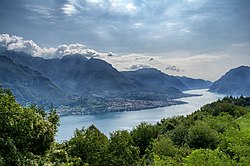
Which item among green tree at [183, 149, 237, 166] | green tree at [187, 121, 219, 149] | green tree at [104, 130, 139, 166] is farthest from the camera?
green tree at [187, 121, 219, 149]

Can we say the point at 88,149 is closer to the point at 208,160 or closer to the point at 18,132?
the point at 208,160

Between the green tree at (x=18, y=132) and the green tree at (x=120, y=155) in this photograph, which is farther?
the green tree at (x=120, y=155)

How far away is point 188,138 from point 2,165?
40504mm

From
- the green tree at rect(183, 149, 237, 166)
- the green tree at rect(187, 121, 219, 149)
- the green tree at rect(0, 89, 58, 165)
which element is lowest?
the green tree at rect(187, 121, 219, 149)

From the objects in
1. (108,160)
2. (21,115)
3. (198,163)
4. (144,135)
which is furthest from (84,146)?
(144,135)

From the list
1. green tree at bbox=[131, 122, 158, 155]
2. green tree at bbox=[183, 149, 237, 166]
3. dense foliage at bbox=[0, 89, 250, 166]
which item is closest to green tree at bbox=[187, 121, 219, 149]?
dense foliage at bbox=[0, 89, 250, 166]

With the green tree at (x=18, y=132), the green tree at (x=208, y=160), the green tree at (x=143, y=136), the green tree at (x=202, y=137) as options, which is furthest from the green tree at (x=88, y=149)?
the green tree at (x=143, y=136)

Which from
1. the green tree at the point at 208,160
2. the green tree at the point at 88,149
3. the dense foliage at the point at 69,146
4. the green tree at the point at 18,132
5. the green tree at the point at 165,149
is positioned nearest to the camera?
the green tree at the point at 18,132

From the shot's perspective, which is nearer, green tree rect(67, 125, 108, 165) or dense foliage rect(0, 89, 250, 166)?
dense foliage rect(0, 89, 250, 166)

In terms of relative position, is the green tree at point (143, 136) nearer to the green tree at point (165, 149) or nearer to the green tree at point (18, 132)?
the green tree at point (165, 149)

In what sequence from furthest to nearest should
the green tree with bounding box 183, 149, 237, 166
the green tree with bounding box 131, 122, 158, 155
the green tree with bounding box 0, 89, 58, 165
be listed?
the green tree with bounding box 131, 122, 158, 155 → the green tree with bounding box 183, 149, 237, 166 → the green tree with bounding box 0, 89, 58, 165

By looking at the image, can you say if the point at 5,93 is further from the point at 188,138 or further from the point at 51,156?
the point at 188,138

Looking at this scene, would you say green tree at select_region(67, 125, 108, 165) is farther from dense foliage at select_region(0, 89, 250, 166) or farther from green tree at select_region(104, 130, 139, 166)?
green tree at select_region(104, 130, 139, 166)

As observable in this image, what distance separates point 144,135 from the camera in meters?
58.3
